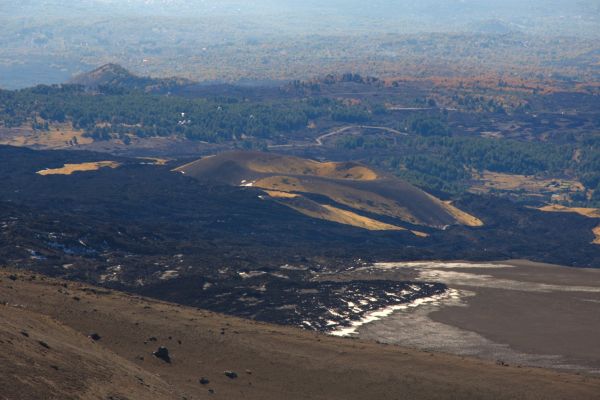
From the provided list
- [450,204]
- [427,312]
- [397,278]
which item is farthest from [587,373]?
[450,204]

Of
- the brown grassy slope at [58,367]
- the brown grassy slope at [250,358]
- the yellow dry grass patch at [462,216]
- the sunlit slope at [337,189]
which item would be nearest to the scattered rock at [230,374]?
the brown grassy slope at [250,358]

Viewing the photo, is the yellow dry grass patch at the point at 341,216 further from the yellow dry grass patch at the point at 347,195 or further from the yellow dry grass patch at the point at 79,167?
the yellow dry grass patch at the point at 79,167

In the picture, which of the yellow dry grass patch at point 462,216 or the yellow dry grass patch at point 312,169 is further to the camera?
the yellow dry grass patch at point 312,169

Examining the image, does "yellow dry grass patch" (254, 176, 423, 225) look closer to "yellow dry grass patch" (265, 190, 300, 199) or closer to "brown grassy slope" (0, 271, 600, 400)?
"yellow dry grass patch" (265, 190, 300, 199)

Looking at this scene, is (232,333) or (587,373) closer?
(232,333)

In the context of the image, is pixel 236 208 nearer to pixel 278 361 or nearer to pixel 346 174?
pixel 346 174

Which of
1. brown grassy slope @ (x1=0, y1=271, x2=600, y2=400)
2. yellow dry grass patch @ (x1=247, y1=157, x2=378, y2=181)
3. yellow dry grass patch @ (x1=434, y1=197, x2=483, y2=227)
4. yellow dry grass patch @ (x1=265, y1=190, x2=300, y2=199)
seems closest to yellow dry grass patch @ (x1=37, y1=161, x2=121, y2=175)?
yellow dry grass patch @ (x1=247, y1=157, x2=378, y2=181)

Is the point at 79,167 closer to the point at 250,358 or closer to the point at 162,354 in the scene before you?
the point at 250,358
